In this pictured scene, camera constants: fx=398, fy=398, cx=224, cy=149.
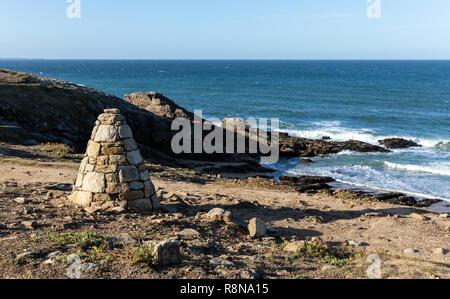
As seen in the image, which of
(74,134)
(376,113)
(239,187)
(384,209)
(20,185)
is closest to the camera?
(20,185)

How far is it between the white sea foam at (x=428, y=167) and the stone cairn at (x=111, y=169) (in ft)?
83.0

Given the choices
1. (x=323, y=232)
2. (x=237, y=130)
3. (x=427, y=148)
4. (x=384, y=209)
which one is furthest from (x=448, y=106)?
(x=323, y=232)

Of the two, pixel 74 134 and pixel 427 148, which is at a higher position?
pixel 74 134

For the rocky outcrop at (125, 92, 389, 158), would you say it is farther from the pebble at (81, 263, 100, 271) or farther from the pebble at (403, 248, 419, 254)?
the pebble at (81, 263, 100, 271)

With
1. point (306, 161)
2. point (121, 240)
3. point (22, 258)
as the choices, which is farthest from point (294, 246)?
point (306, 161)

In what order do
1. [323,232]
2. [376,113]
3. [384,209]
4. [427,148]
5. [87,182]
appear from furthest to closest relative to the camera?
[376,113]
[427,148]
[384,209]
[323,232]
[87,182]

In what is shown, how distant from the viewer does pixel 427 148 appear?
37156mm

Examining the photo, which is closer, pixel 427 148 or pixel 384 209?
pixel 384 209

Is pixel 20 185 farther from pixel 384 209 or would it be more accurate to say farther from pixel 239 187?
pixel 384 209

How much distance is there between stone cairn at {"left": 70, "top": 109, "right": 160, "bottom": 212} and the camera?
962 centimetres

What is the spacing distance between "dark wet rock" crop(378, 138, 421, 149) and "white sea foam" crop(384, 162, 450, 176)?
6493 mm

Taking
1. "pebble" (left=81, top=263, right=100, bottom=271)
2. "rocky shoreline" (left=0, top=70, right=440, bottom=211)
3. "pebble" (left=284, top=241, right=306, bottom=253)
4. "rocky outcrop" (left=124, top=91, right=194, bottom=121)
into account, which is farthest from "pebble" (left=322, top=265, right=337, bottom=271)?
"rocky outcrop" (left=124, top=91, right=194, bottom=121)

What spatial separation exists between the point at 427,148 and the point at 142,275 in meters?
37.0

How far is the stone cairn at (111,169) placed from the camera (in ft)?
31.6
